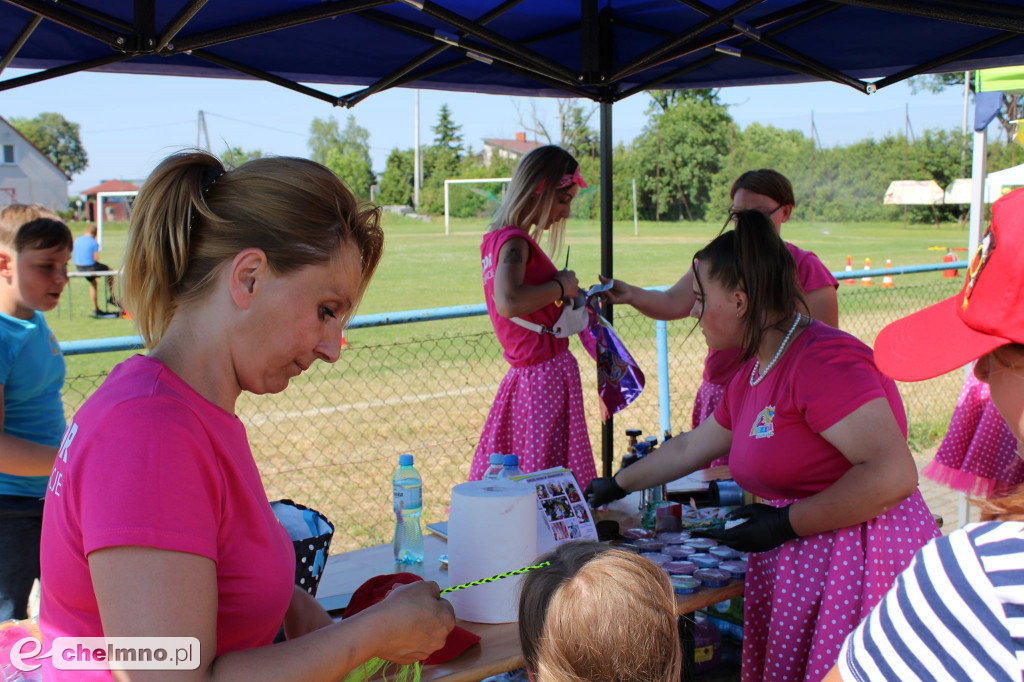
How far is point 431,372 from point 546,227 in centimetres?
559

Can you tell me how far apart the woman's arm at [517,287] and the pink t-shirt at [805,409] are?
1228 mm

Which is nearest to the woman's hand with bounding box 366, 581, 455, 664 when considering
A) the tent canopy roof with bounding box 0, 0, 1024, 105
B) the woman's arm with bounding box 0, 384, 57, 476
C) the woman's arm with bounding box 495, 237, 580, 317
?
the woman's arm with bounding box 0, 384, 57, 476

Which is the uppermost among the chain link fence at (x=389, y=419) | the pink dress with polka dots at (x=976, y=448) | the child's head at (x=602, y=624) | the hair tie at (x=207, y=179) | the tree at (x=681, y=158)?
the tree at (x=681, y=158)

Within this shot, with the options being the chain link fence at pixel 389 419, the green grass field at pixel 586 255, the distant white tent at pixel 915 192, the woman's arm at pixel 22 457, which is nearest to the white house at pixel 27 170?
the green grass field at pixel 586 255

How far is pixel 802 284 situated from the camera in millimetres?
3484

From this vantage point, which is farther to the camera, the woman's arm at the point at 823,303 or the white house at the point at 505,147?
the white house at the point at 505,147

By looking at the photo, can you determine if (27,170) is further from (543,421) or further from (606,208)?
(543,421)

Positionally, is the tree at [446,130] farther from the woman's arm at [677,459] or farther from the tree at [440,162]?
the woman's arm at [677,459]

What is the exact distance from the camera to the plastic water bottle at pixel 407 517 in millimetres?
2271

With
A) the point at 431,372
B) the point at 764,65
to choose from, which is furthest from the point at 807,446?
the point at 431,372

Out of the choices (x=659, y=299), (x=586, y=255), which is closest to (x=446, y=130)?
(x=586, y=255)

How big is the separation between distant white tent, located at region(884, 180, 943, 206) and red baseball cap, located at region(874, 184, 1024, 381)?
35465 millimetres

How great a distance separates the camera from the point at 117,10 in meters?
2.90

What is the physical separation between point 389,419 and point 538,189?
3855mm
